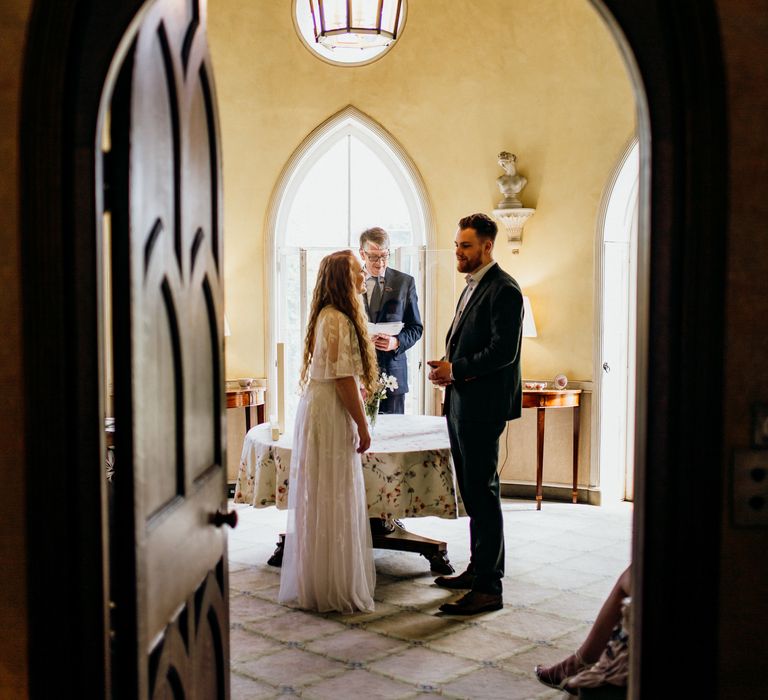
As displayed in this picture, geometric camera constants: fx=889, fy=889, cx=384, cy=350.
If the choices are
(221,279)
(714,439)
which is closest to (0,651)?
(221,279)

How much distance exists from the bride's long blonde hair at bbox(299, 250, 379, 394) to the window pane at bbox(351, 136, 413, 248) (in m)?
2.80

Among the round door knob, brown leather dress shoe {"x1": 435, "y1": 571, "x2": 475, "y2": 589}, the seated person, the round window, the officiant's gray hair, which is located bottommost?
brown leather dress shoe {"x1": 435, "y1": 571, "x2": 475, "y2": 589}

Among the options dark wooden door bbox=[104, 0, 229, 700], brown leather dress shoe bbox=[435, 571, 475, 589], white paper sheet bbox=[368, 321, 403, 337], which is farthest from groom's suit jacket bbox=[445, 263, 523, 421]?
dark wooden door bbox=[104, 0, 229, 700]

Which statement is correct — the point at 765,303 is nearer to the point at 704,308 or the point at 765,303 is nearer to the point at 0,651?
the point at 704,308

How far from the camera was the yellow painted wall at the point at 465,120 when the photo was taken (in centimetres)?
629

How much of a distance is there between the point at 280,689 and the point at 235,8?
4.91m

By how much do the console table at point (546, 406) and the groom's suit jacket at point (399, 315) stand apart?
99cm

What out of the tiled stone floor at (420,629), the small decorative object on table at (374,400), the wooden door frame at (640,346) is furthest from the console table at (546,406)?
the wooden door frame at (640,346)

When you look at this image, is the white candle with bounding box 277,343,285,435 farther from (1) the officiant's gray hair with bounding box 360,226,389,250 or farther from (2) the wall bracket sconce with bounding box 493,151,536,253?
(2) the wall bracket sconce with bounding box 493,151,536,253

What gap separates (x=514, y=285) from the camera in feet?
13.2

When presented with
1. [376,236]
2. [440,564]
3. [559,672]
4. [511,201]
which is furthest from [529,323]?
[559,672]

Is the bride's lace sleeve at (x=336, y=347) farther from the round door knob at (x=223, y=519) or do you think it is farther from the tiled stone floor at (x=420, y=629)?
the round door knob at (x=223, y=519)

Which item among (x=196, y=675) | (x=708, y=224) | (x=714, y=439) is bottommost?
(x=196, y=675)

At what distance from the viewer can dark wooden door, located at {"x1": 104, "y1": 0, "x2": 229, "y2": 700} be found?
158 centimetres
